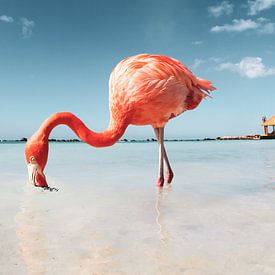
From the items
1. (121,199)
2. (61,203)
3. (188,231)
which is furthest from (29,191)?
(188,231)

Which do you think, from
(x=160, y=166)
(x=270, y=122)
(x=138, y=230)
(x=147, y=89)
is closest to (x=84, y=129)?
(x=147, y=89)

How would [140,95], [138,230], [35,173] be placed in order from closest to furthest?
[138,230] → [35,173] → [140,95]

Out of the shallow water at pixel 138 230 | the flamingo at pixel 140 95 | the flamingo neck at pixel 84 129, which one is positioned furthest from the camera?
the flamingo at pixel 140 95

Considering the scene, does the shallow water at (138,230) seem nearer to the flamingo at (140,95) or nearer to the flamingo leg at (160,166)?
the flamingo leg at (160,166)

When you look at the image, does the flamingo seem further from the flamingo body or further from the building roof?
the building roof

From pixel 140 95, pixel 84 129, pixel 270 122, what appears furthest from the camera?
pixel 270 122

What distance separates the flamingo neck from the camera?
3.96m

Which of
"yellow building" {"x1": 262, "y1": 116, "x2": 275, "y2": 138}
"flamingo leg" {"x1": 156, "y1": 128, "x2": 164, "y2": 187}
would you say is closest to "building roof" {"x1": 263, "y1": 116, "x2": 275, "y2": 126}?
"yellow building" {"x1": 262, "y1": 116, "x2": 275, "y2": 138}

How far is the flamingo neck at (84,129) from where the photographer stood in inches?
156

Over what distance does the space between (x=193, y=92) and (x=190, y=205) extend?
7.52ft

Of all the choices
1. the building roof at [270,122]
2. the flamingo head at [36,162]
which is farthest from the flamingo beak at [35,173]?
the building roof at [270,122]

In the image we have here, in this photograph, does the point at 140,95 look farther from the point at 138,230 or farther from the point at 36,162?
the point at 138,230

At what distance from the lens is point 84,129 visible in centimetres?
450

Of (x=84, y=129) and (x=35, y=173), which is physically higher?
(x=84, y=129)
